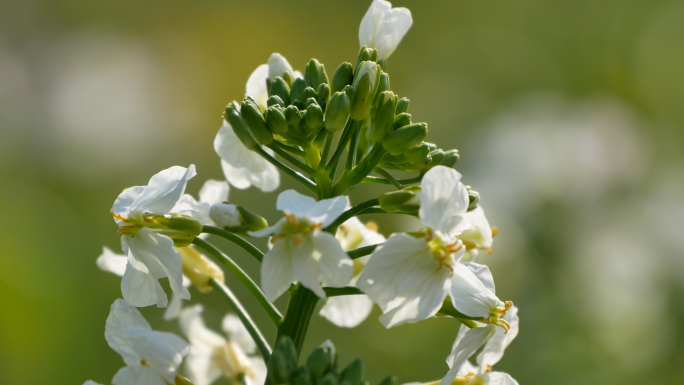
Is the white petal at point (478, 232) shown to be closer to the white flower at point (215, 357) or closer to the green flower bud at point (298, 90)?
the green flower bud at point (298, 90)

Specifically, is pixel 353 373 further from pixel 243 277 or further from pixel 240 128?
pixel 240 128

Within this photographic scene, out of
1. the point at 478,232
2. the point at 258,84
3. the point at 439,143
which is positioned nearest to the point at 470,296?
the point at 478,232

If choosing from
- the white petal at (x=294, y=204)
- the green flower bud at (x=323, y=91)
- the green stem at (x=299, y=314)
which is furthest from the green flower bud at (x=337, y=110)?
the green stem at (x=299, y=314)

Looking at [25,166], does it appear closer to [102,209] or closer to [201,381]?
[102,209]

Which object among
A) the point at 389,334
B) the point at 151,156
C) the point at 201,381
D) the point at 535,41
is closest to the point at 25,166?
the point at 151,156

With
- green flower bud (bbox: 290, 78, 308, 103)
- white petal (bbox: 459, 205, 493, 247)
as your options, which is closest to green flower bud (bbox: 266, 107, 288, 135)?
green flower bud (bbox: 290, 78, 308, 103)
